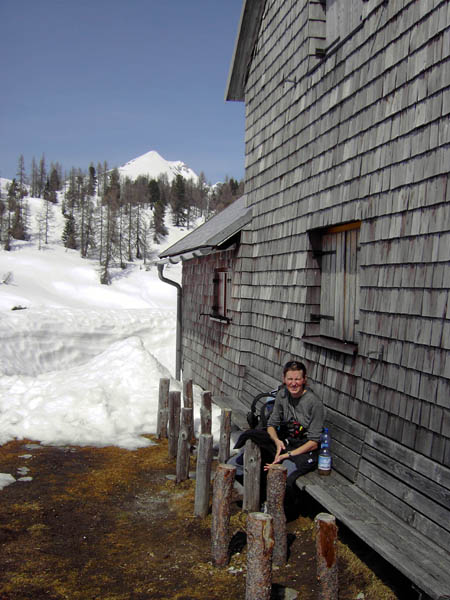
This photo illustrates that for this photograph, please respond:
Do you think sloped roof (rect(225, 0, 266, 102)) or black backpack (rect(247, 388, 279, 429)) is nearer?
black backpack (rect(247, 388, 279, 429))

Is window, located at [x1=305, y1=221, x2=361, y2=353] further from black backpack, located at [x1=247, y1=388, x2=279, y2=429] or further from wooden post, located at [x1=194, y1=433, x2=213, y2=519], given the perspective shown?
wooden post, located at [x1=194, y1=433, x2=213, y2=519]

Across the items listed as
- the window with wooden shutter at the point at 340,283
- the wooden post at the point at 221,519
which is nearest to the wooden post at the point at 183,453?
the wooden post at the point at 221,519

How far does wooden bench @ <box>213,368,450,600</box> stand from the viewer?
11.0ft

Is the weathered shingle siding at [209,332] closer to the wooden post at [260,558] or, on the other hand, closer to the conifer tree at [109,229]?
the wooden post at [260,558]

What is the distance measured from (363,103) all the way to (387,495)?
3.68 meters

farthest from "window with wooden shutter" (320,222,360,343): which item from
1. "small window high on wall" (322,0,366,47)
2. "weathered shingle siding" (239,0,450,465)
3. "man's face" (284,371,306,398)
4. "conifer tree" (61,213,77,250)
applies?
"conifer tree" (61,213,77,250)

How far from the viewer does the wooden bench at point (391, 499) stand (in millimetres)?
3361

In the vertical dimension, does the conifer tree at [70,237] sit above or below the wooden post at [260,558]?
above

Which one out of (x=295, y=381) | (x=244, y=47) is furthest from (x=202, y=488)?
(x=244, y=47)

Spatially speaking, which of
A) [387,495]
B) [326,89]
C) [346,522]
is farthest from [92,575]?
[326,89]

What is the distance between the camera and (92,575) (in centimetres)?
418

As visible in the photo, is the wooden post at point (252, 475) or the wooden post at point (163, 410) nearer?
the wooden post at point (252, 475)

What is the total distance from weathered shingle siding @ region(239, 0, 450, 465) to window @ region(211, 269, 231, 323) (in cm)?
240

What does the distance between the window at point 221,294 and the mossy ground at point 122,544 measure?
3.96 m
